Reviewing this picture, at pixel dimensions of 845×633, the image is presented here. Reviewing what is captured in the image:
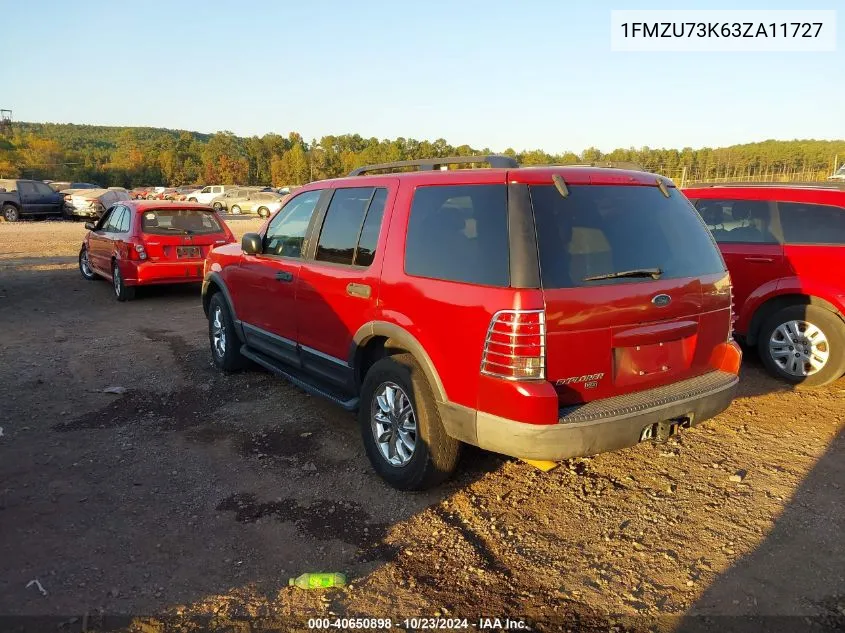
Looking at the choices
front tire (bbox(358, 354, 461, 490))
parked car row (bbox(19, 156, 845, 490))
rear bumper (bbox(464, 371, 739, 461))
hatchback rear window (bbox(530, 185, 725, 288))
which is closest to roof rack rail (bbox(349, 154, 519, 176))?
parked car row (bbox(19, 156, 845, 490))

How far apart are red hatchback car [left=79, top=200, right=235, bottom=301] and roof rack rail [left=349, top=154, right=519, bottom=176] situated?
19.8 ft

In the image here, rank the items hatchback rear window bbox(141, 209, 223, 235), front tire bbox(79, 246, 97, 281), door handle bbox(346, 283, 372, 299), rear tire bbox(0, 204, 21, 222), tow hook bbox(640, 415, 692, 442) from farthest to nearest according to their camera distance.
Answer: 1. rear tire bbox(0, 204, 21, 222)
2. front tire bbox(79, 246, 97, 281)
3. hatchback rear window bbox(141, 209, 223, 235)
4. door handle bbox(346, 283, 372, 299)
5. tow hook bbox(640, 415, 692, 442)

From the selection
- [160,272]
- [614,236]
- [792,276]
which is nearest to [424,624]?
[614,236]

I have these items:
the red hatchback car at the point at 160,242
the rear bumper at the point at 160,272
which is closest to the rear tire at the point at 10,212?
the red hatchback car at the point at 160,242

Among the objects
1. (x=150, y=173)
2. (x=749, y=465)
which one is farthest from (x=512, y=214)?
(x=150, y=173)

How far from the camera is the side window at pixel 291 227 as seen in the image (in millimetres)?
4910

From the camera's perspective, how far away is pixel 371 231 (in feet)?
13.3

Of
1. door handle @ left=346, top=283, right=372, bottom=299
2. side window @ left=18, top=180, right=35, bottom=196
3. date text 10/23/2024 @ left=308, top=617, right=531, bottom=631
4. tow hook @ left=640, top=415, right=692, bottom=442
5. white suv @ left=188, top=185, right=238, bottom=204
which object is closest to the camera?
date text 10/23/2024 @ left=308, top=617, right=531, bottom=631

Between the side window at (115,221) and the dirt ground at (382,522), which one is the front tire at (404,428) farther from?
the side window at (115,221)

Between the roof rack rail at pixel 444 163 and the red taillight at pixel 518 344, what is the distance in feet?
3.09

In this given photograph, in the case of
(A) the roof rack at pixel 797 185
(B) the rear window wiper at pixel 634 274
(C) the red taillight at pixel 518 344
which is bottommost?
(C) the red taillight at pixel 518 344

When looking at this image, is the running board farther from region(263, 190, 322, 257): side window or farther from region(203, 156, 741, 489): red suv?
region(263, 190, 322, 257): side window

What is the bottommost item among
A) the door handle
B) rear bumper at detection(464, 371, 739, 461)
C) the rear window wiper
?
rear bumper at detection(464, 371, 739, 461)

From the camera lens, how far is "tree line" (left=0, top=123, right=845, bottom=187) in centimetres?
6269
